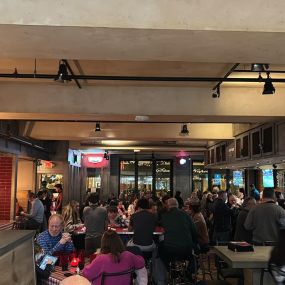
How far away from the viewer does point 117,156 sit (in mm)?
23078

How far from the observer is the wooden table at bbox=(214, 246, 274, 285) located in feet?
14.9

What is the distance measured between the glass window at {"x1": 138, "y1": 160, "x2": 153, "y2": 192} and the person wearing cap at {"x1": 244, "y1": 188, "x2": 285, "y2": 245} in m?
16.6

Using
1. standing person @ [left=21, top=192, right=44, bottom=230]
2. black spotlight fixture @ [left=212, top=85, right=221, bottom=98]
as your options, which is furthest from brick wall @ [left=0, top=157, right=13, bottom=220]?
black spotlight fixture @ [left=212, top=85, right=221, bottom=98]

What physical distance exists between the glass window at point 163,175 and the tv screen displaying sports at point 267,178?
9.98 m

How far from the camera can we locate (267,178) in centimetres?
1310

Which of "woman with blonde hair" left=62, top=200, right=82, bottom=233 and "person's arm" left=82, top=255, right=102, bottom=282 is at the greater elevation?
"woman with blonde hair" left=62, top=200, right=82, bottom=233

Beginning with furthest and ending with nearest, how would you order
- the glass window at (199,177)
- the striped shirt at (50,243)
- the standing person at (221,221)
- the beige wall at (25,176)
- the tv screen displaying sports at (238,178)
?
the glass window at (199,177)
the tv screen displaying sports at (238,178)
the beige wall at (25,176)
the standing person at (221,221)
the striped shirt at (50,243)

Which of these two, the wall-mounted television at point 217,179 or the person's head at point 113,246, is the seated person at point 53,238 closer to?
the person's head at point 113,246

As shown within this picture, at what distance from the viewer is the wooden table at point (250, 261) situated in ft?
14.9

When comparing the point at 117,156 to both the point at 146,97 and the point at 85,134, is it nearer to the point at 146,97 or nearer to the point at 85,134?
the point at 85,134

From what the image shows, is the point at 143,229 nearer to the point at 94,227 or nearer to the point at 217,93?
the point at 94,227

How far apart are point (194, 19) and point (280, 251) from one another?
2039 mm

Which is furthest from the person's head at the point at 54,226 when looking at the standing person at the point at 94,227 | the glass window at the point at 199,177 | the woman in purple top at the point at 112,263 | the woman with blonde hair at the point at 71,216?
the glass window at the point at 199,177

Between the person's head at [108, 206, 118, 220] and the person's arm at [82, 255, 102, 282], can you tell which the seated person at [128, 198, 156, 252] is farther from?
the person's arm at [82, 255, 102, 282]
